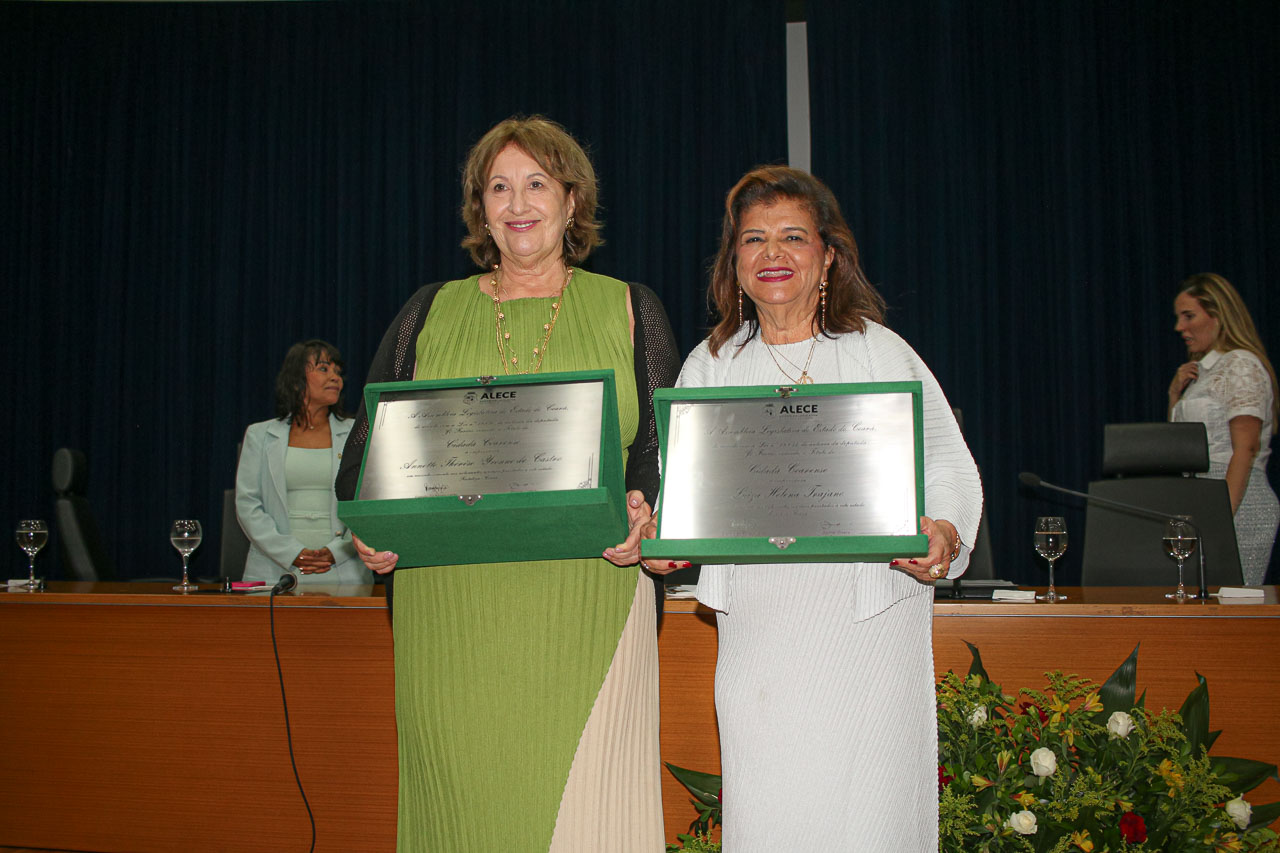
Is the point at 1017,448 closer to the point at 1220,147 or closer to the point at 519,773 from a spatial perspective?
the point at 1220,147

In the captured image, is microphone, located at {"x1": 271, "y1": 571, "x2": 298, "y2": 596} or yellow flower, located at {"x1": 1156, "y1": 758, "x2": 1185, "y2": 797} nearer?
yellow flower, located at {"x1": 1156, "y1": 758, "x2": 1185, "y2": 797}

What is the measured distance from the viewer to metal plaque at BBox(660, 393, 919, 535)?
56.4 inches

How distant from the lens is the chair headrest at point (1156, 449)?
3395mm

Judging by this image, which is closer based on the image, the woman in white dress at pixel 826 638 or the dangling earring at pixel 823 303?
the woman in white dress at pixel 826 638

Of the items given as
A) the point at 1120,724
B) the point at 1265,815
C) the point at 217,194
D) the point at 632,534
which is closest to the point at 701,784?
the point at 1120,724

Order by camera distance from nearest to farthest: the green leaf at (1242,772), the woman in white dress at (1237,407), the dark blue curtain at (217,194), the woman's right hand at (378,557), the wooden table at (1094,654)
A: the woman's right hand at (378,557) → the green leaf at (1242,772) → the wooden table at (1094,654) → the woman in white dress at (1237,407) → the dark blue curtain at (217,194)

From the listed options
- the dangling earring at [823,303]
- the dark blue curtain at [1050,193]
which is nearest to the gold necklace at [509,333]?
the dangling earring at [823,303]

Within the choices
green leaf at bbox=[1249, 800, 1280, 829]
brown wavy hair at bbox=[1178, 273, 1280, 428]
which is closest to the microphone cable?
green leaf at bbox=[1249, 800, 1280, 829]

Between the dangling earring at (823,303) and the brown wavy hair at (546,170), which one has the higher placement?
the brown wavy hair at (546,170)

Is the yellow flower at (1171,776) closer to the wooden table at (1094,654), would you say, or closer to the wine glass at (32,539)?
the wooden table at (1094,654)

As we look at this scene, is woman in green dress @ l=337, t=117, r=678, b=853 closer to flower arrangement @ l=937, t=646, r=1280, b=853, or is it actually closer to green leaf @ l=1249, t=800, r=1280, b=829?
flower arrangement @ l=937, t=646, r=1280, b=853

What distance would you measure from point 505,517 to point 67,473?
11.1 ft

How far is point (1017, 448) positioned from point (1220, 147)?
204 centimetres

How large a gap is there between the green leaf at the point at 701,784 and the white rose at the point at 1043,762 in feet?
2.56
